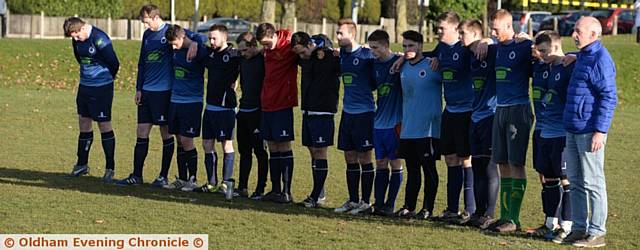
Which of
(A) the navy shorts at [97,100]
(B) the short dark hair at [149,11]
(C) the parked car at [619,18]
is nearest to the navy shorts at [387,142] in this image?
(B) the short dark hair at [149,11]

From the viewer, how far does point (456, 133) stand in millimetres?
11219

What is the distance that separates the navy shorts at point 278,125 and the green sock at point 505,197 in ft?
9.02

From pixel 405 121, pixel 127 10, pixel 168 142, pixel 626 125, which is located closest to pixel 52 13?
pixel 127 10

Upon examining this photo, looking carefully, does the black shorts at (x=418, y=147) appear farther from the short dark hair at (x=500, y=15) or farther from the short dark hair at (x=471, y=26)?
the short dark hair at (x=500, y=15)

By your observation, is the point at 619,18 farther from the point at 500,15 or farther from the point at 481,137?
the point at 500,15

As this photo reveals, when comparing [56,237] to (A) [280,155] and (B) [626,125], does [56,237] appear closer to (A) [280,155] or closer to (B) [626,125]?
(A) [280,155]

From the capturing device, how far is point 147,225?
10367 millimetres

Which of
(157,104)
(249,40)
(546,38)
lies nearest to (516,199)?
(546,38)

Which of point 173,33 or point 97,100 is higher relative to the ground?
point 173,33

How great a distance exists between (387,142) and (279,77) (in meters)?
1.63

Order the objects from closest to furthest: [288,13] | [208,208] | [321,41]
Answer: [208,208] → [321,41] → [288,13]

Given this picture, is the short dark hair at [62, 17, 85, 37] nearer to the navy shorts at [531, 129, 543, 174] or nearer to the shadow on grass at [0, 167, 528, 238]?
the shadow on grass at [0, 167, 528, 238]

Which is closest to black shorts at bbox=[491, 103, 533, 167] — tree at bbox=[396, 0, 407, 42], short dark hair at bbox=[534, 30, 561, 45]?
short dark hair at bbox=[534, 30, 561, 45]

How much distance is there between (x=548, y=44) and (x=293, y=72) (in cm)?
345
